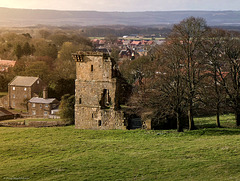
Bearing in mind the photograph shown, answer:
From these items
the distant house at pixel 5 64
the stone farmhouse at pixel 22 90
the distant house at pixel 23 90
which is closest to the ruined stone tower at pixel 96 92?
the stone farmhouse at pixel 22 90

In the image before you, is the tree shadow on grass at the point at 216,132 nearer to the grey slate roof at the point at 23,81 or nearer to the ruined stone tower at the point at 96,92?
the ruined stone tower at the point at 96,92

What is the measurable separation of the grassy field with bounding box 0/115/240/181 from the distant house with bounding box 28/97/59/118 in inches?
1235

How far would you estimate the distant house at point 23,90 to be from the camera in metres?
69.2

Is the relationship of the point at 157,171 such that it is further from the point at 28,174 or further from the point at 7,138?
the point at 7,138

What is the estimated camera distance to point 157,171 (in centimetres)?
1770

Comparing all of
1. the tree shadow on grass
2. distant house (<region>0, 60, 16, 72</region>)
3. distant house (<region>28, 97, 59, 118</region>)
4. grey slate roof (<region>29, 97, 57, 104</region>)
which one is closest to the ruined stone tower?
the tree shadow on grass

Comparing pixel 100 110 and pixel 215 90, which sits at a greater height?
pixel 215 90

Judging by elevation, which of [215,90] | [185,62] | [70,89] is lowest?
[70,89]

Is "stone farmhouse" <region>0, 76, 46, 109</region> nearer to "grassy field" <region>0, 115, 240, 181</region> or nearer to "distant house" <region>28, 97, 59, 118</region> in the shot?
"distant house" <region>28, 97, 59, 118</region>

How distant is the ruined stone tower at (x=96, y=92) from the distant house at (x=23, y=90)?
34.7 metres

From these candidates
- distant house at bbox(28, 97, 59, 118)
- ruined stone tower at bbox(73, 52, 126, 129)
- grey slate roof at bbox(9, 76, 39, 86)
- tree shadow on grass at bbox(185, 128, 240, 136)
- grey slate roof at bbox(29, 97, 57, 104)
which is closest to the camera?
tree shadow on grass at bbox(185, 128, 240, 136)

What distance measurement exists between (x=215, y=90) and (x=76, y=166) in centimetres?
1664

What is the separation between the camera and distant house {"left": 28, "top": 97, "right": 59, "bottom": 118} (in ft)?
204

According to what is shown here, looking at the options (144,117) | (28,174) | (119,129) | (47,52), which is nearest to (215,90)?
(144,117)
